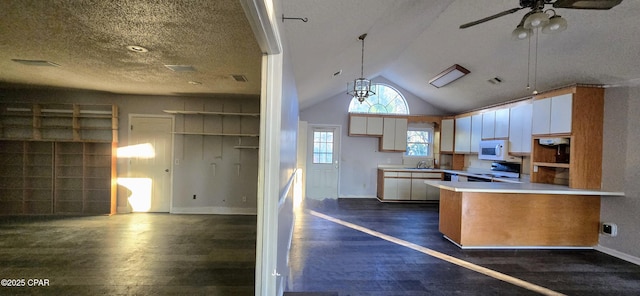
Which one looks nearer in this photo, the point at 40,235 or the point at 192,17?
the point at 192,17

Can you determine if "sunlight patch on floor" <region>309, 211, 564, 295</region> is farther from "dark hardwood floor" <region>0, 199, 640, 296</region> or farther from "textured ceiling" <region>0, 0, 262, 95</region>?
"textured ceiling" <region>0, 0, 262, 95</region>

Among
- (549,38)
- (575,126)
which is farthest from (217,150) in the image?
(575,126)

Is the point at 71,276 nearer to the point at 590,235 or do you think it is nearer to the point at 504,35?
the point at 504,35

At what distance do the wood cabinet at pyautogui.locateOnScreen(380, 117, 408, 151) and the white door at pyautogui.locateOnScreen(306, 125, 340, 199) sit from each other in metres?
1.19

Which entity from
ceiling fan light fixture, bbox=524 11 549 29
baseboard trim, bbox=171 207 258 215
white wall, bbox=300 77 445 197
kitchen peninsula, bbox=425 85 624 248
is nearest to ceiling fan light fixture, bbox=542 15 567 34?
ceiling fan light fixture, bbox=524 11 549 29

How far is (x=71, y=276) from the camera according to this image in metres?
2.59

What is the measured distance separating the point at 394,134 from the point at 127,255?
5621 millimetres

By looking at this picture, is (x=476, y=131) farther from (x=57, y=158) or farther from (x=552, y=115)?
(x=57, y=158)

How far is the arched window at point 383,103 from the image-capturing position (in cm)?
682

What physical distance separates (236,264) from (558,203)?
419 cm

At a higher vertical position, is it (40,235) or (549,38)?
(549,38)

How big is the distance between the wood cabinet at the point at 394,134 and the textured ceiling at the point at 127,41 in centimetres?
374

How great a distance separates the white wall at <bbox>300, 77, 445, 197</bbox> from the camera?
6793 mm

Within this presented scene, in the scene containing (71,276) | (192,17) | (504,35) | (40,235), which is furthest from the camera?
(40,235)
